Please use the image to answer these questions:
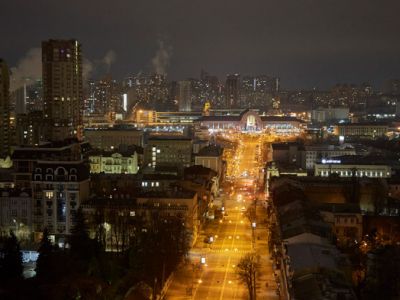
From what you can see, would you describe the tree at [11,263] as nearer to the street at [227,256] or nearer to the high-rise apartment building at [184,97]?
the street at [227,256]

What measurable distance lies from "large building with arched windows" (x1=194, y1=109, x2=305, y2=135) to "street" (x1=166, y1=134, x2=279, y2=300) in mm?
20643

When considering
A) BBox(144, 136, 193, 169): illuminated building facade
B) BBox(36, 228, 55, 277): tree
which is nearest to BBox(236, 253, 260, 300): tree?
BBox(36, 228, 55, 277): tree

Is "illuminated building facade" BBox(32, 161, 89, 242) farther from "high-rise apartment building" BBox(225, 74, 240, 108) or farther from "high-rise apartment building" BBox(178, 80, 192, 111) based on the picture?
"high-rise apartment building" BBox(225, 74, 240, 108)

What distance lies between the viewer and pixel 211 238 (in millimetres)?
12180

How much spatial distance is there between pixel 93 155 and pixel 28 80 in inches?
420

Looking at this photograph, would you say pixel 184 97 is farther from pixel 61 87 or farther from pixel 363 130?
pixel 61 87

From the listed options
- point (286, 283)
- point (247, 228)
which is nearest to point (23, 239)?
point (247, 228)

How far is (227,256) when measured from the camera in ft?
36.0

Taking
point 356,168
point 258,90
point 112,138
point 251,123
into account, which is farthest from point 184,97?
point 356,168

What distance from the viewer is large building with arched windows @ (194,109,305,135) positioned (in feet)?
127

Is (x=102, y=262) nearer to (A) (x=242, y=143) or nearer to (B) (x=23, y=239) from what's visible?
(B) (x=23, y=239)

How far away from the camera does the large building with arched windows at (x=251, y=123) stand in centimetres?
3866

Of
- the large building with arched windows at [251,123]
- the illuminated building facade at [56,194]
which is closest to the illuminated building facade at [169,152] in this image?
the illuminated building facade at [56,194]

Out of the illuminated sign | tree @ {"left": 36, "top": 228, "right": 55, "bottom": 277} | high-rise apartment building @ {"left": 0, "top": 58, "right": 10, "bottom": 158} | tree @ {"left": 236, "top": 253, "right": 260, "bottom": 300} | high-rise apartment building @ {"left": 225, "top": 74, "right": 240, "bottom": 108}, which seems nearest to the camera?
tree @ {"left": 236, "top": 253, "right": 260, "bottom": 300}
